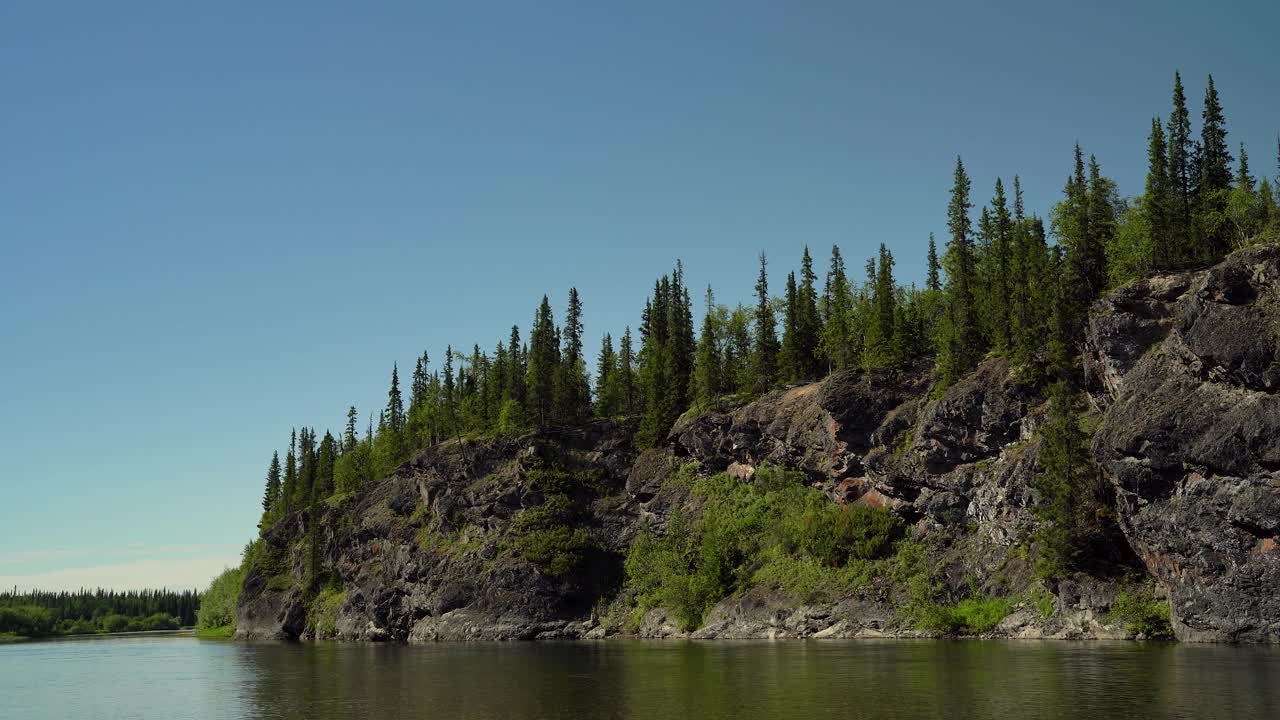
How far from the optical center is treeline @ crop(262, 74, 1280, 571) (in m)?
88.6

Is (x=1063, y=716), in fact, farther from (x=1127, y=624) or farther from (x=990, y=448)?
(x=990, y=448)

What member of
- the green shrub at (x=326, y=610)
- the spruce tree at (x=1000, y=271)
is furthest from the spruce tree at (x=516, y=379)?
the spruce tree at (x=1000, y=271)

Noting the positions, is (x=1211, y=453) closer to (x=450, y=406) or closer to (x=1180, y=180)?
(x=1180, y=180)

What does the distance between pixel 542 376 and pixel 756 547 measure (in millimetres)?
50927

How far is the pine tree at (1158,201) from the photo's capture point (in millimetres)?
89688

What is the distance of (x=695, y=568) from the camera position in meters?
114

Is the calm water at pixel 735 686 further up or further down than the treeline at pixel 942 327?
further down

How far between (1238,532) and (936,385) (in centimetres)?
4054

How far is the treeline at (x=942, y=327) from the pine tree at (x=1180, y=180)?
18 cm

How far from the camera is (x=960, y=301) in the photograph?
106 meters

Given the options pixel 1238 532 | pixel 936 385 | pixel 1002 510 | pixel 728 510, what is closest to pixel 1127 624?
pixel 1238 532

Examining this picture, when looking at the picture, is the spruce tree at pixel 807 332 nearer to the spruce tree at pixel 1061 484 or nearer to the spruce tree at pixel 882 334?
the spruce tree at pixel 882 334

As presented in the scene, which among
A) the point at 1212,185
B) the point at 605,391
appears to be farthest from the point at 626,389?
the point at 1212,185

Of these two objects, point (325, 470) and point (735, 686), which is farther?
point (325, 470)
